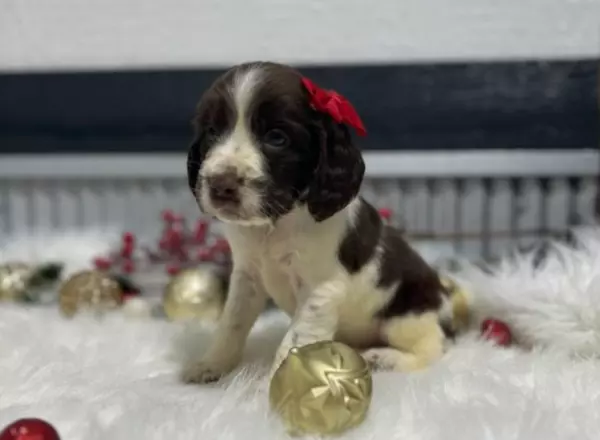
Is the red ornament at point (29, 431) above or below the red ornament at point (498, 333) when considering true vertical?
above

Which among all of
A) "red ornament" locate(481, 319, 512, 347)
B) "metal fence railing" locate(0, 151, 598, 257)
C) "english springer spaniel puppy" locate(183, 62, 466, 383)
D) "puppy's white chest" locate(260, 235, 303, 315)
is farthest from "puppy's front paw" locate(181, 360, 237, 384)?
"metal fence railing" locate(0, 151, 598, 257)

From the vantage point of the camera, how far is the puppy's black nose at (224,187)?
1.03 metres

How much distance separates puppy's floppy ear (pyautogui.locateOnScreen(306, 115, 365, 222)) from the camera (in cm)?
110

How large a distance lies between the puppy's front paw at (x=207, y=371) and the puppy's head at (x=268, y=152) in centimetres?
27

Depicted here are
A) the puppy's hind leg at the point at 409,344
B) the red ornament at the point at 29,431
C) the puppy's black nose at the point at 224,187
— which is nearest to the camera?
the red ornament at the point at 29,431

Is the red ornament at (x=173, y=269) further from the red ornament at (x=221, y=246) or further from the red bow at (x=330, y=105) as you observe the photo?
the red bow at (x=330, y=105)

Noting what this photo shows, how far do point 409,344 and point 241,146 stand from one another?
1.57ft

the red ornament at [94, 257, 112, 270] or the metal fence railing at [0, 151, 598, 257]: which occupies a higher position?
the metal fence railing at [0, 151, 598, 257]

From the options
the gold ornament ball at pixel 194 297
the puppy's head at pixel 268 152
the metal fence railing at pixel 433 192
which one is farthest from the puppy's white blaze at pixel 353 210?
the metal fence railing at pixel 433 192

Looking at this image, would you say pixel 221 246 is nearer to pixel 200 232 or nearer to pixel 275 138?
pixel 200 232

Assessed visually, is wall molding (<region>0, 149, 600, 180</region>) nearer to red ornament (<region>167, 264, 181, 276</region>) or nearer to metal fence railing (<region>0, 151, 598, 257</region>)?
metal fence railing (<region>0, 151, 598, 257</region>)

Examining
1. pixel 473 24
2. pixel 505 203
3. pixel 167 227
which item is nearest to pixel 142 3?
pixel 167 227

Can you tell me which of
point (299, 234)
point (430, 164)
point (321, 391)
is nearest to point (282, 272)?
point (299, 234)

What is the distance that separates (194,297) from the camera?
5.40 feet
